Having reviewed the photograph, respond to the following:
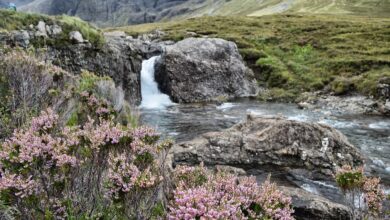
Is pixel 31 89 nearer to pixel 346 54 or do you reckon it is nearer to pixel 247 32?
pixel 346 54

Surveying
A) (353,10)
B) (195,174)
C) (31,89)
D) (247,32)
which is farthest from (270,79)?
(353,10)

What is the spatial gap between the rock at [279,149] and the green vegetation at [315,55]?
2528cm

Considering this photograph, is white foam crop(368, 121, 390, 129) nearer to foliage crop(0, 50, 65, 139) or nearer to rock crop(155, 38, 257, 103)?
rock crop(155, 38, 257, 103)

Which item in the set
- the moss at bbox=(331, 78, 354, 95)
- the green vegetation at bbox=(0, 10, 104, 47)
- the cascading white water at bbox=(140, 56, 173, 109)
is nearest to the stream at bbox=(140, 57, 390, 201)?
the cascading white water at bbox=(140, 56, 173, 109)

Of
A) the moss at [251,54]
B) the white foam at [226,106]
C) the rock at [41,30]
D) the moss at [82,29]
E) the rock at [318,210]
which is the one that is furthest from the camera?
the moss at [251,54]

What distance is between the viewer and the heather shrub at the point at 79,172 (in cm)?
420

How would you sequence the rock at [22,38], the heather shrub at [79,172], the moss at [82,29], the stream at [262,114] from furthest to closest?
the moss at [82,29] → the rock at [22,38] → the stream at [262,114] → the heather shrub at [79,172]

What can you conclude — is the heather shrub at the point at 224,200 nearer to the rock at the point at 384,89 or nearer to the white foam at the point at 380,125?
the white foam at the point at 380,125

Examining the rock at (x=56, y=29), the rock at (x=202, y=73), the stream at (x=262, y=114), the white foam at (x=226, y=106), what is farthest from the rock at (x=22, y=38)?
the rock at (x=202, y=73)

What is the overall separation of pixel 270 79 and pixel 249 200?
46.6 meters

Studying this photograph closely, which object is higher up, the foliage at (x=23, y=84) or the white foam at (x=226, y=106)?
the foliage at (x=23, y=84)

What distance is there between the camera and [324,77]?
4875cm

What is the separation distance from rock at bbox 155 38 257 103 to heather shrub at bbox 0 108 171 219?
1427 inches

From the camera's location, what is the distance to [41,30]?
27.9 m
